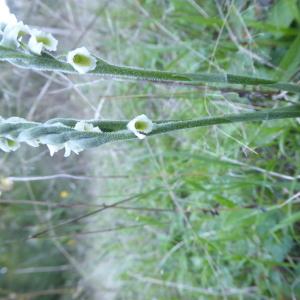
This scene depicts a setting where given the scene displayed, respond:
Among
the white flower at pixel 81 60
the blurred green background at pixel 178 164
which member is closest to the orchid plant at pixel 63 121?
the white flower at pixel 81 60

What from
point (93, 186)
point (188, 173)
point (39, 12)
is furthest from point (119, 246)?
point (39, 12)

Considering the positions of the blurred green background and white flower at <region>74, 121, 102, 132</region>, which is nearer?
white flower at <region>74, 121, 102, 132</region>

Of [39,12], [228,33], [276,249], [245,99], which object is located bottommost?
[276,249]

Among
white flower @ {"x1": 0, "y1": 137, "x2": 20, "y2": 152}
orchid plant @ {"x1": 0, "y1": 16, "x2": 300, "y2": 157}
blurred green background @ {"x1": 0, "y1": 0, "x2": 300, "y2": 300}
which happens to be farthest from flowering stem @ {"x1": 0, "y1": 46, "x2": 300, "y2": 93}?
blurred green background @ {"x1": 0, "y1": 0, "x2": 300, "y2": 300}

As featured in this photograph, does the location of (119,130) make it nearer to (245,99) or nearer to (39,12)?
(245,99)

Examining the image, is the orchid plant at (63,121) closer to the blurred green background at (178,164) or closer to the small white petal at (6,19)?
the small white petal at (6,19)

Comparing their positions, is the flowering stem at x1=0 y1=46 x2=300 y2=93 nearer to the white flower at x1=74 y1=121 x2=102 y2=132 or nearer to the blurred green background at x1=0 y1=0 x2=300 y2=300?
the white flower at x1=74 y1=121 x2=102 y2=132

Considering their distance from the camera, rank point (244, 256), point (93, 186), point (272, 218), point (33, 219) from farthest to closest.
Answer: point (33, 219)
point (93, 186)
point (244, 256)
point (272, 218)

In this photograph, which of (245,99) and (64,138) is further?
(245,99)
